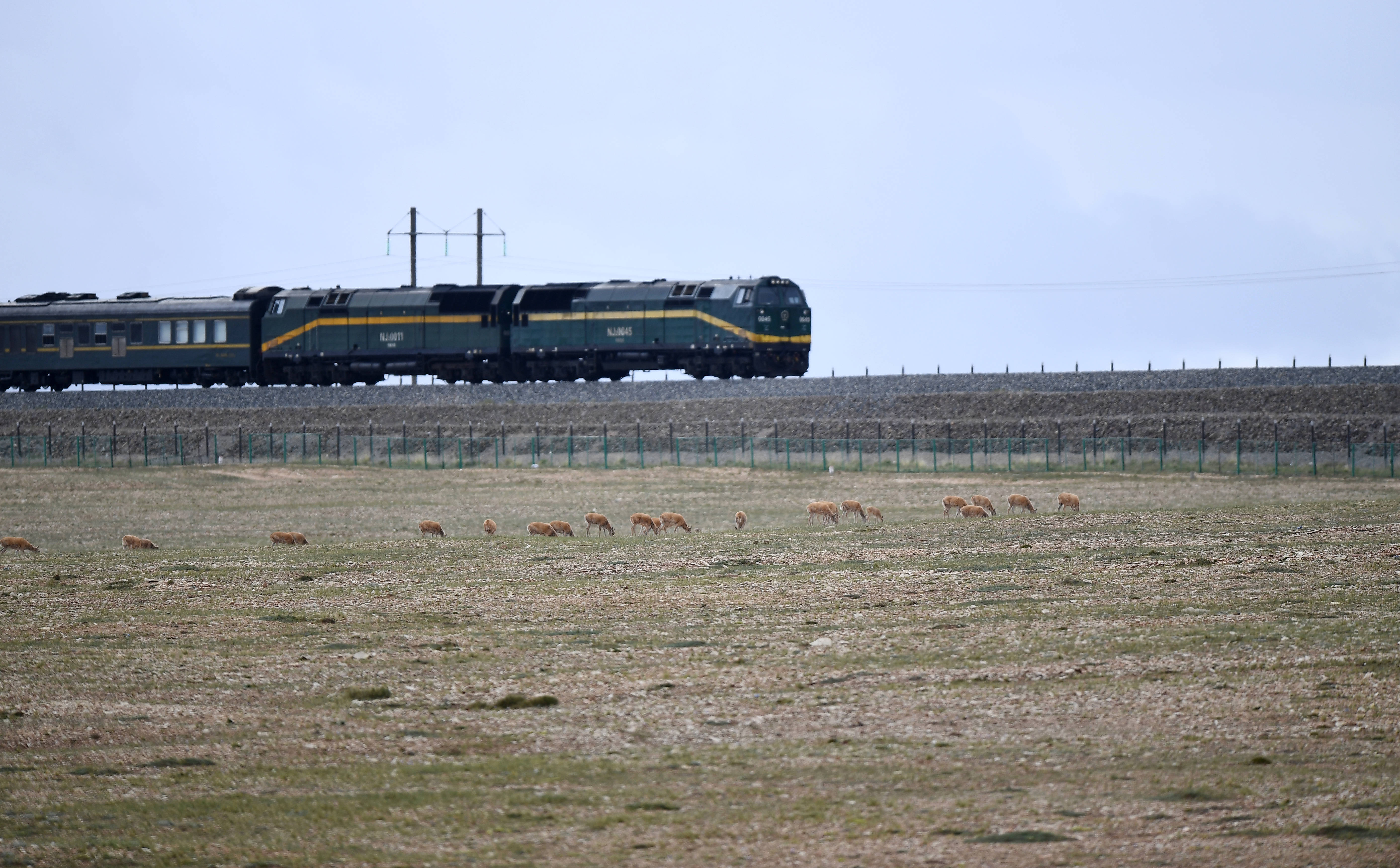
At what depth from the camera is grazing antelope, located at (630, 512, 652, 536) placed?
36.4m

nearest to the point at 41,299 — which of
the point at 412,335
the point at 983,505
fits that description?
the point at 412,335

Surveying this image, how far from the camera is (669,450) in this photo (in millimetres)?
69688

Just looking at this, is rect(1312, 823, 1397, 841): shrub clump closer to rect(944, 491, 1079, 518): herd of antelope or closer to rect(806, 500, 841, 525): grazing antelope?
rect(944, 491, 1079, 518): herd of antelope

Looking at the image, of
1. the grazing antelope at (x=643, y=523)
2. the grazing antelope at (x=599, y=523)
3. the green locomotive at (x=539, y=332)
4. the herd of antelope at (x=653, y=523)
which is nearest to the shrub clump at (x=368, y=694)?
the herd of antelope at (x=653, y=523)

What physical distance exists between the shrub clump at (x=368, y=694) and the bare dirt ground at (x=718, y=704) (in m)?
0.04

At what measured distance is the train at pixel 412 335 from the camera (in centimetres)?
7106

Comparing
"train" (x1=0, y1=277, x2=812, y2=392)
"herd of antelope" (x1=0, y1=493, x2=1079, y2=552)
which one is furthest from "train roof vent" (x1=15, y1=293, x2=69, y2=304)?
"herd of antelope" (x1=0, y1=493, x2=1079, y2=552)

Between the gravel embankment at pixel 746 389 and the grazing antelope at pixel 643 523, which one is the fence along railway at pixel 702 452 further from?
the grazing antelope at pixel 643 523

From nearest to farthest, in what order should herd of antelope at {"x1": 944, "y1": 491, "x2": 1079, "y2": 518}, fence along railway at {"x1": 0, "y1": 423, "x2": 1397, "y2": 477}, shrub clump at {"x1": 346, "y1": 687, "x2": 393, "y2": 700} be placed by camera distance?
shrub clump at {"x1": 346, "y1": 687, "x2": 393, "y2": 700}, herd of antelope at {"x1": 944, "y1": 491, "x2": 1079, "y2": 518}, fence along railway at {"x1": 0, "y1": 423, "x2": 1397, "y2": 477}

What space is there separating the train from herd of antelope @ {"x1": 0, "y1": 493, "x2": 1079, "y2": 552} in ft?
95.2

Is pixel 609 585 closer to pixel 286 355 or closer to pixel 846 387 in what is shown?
pixel 846 387

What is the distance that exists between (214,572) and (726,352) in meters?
45.8

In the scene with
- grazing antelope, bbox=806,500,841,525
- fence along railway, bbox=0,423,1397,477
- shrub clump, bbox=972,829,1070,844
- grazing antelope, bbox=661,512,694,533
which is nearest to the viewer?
shrub clump, bbox=972,829,1070,844

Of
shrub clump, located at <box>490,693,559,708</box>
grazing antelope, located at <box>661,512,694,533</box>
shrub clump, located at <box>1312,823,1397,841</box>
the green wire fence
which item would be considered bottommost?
shrub clump, located at <box>490,693,559,708</box>
